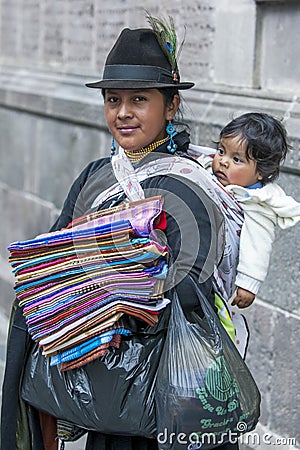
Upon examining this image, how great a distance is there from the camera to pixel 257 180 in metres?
2.96

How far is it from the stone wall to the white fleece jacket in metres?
1.10

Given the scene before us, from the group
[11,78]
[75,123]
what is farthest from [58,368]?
[11,78]

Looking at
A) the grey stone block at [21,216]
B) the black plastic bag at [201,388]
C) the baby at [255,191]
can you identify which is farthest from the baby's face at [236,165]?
the grey stone block at [21,216]

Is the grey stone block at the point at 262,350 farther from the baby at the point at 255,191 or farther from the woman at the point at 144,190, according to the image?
the baby at the point at 255,191

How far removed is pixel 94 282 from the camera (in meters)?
2.67

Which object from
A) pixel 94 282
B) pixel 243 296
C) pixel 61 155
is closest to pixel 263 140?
pixel 243 296

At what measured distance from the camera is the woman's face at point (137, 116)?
2.92 meters

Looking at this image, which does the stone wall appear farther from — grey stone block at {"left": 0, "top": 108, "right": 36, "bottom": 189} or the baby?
the baby

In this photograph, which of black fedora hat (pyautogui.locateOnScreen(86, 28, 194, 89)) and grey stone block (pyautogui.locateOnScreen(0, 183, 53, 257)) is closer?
black fedora hat (pyautogui.locateOnScreen(86, 28, 194, 89))

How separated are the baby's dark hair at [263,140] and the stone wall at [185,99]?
3.54 feet

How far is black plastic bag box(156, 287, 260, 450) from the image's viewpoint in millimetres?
2586

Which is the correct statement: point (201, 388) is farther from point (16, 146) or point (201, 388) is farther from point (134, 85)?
point (16, 146)

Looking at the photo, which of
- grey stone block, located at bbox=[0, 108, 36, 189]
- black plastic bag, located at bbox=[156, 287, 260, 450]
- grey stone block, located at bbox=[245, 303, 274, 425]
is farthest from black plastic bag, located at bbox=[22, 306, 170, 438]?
grey stone block, located at bbox=[0, 108, 36, 189]

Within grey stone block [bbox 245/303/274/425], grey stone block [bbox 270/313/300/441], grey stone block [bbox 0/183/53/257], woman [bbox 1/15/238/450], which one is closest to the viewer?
woman [bbox 1/15/238/450]
